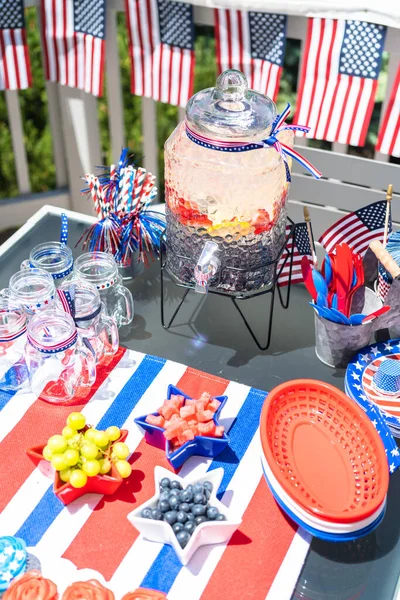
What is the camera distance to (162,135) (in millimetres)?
4281

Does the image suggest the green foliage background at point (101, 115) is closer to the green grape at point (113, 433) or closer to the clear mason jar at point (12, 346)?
the clear mason jar at point (12, 346)

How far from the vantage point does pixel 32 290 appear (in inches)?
64.2

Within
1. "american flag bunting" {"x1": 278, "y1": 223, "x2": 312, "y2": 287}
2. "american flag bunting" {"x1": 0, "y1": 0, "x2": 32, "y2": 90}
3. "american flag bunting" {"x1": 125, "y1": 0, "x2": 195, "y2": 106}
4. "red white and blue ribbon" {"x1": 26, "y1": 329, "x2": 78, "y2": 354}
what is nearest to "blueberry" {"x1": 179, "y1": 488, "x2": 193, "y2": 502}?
"red white and blue ribbon" {"x1": 26, "y1": 329, "x2": 78, "y2": 354}

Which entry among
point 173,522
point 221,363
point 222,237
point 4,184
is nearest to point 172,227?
point 222,237

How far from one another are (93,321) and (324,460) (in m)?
0.62

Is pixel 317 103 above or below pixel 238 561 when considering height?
above

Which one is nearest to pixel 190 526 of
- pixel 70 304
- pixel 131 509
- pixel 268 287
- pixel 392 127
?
pixel 131 509

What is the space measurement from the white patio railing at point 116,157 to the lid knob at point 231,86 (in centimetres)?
71

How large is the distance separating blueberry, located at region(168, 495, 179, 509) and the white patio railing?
1256 mm

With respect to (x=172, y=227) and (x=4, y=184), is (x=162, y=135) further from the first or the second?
(x=172, y=227)

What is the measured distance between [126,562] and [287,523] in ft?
1.01

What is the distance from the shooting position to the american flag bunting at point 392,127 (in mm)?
2146

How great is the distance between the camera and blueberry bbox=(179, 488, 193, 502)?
1247 mm

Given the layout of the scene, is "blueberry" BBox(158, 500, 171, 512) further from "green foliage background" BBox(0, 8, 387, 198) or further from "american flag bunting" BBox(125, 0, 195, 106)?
"green foliage background" BBox(0, 8, 387, 198)
